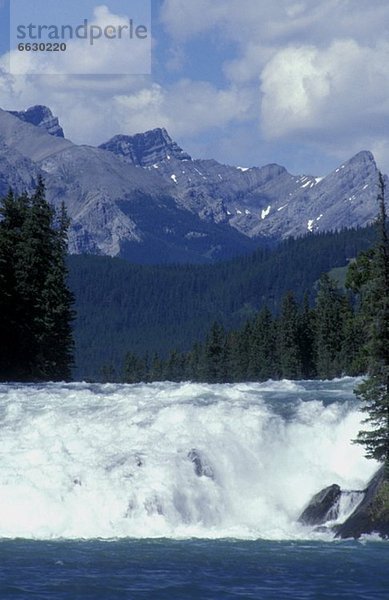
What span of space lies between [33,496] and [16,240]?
46.1 meters

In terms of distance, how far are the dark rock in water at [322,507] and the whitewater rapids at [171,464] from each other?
70cm

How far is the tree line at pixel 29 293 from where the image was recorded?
255 ft

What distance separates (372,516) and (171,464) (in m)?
8.24

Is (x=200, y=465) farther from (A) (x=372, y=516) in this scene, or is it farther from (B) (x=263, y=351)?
(B) (x=263, y=351)

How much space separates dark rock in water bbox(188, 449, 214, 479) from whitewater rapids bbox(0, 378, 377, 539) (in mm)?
40

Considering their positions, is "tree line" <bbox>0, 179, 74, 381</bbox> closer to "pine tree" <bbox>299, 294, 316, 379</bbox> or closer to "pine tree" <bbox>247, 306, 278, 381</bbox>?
"pine tree" <bbox>299, 294, 316, 379</bbox>

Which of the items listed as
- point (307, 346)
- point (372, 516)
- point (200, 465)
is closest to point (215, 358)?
point (307, 346)

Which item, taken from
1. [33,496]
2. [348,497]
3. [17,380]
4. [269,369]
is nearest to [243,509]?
[348,497]

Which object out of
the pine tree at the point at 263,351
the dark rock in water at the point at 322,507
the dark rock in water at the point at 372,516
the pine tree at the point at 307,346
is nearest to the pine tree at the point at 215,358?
the pine tree at the point at 263,351

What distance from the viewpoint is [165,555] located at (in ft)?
105

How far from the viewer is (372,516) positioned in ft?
119

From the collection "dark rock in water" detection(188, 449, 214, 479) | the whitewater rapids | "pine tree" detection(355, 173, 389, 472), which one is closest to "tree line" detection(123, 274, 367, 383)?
the whitewater rapids

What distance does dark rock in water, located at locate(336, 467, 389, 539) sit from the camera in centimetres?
3591

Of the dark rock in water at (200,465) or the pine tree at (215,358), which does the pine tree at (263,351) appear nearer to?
the pine tree at (215,358)
